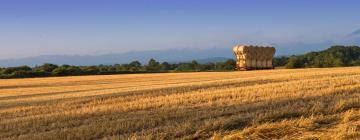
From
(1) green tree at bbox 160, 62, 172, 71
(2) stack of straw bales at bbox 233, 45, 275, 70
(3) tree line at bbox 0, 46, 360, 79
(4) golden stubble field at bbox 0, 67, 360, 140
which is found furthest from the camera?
(1) green tree at bbox 160, 62, 172, 71

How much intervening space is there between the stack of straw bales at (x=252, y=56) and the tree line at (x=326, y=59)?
10.3ft

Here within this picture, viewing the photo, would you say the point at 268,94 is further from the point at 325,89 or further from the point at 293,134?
the point at 293,134

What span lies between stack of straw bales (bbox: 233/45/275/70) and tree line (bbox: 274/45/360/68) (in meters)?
3.13

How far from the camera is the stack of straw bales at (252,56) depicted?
2060 inches

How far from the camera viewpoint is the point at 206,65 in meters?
67.2

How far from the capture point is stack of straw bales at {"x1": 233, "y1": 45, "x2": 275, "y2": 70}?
5231 centimetres

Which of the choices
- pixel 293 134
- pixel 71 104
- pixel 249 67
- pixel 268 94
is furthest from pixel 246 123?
pixel 249 67

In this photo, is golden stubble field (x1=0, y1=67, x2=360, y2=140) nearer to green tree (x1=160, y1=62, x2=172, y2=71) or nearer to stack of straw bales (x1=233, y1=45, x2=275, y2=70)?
stack of straw bales (x1=233, y1=45, x2=275, y2=70)

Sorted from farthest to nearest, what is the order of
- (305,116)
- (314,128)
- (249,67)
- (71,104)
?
(249,67) → (71,104) → (305,116) → (314,128)

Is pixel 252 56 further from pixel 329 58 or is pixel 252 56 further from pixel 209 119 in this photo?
pixel 209 119

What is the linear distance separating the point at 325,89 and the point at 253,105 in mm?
4055

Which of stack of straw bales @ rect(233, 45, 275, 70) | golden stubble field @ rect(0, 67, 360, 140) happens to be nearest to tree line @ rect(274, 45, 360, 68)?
stack of straw bales @ rect(233, 45, 275, 70)

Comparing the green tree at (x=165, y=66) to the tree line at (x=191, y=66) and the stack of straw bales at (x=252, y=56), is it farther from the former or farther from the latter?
the stack of straw bales at (x=252, y=56)

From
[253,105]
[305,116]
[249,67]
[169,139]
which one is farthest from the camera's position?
[249,67]
